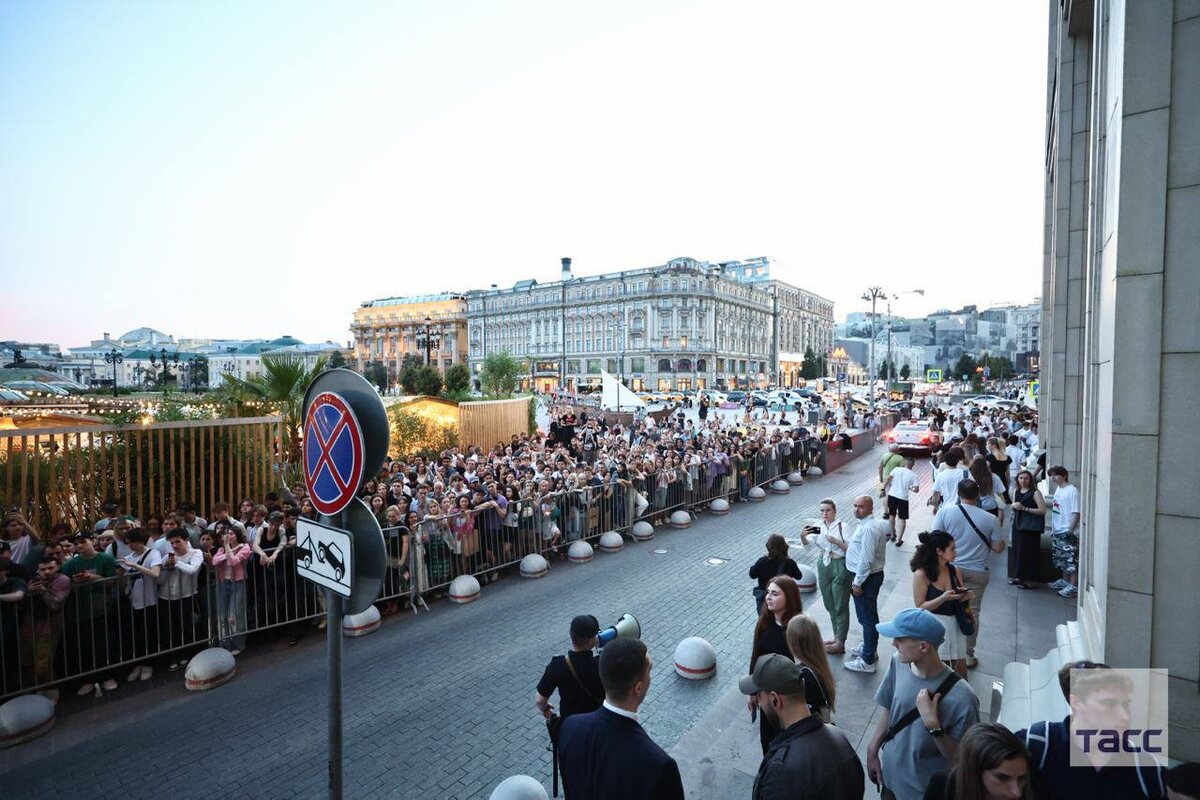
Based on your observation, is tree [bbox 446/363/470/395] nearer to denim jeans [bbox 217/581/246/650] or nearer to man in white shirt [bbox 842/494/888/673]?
denim jeans [bbox 217/581/246/650]

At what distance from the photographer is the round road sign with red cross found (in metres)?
2.67

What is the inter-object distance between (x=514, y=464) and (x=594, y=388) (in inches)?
2171

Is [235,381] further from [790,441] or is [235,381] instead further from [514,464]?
[790,441]

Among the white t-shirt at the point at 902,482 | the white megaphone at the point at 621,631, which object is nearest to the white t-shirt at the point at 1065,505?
the white t-shirt at the point at 902,482

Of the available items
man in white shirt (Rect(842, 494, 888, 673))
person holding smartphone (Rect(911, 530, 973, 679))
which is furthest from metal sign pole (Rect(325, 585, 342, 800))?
man in white shirt (Rect(842, 494, 888, 673))

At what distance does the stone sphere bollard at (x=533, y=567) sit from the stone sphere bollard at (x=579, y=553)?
2.69 ft

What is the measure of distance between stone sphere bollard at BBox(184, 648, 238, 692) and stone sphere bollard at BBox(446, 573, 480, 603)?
2976 mm

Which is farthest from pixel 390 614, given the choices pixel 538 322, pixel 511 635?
pixel 538 322

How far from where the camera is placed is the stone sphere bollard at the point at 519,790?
12.9 ft

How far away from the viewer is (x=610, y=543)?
1129 cm

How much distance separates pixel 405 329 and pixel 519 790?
12650 cm

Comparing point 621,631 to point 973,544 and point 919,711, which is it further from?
point 973,544

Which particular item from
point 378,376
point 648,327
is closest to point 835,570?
point 648,327

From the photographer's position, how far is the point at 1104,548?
12.6 feet
